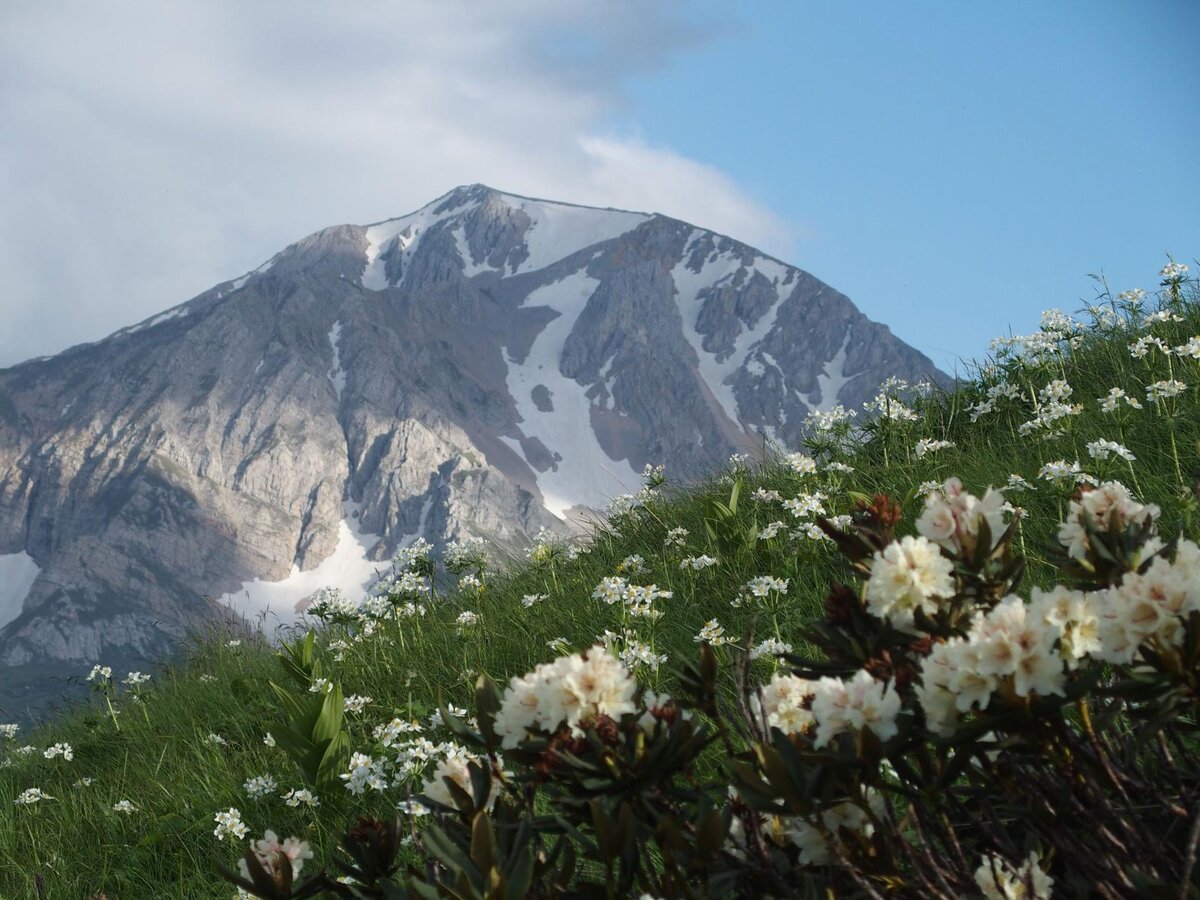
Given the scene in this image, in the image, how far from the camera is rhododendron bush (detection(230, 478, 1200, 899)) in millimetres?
1325

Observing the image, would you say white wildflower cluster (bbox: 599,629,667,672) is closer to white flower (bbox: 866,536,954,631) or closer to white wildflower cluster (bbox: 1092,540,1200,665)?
white flower (bbox: 866,536,954,631)

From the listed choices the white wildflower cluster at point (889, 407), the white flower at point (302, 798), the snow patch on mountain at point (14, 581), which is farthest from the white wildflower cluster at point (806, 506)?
the snow patch on mountain at point (14, 581)

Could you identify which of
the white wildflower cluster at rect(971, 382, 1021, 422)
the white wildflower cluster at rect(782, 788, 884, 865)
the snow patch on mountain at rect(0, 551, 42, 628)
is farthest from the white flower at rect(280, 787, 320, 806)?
the snow patch on mountain at rect(0, 551, 42, 628)

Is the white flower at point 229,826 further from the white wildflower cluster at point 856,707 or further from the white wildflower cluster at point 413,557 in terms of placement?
the white wildflower cluster at point 856,707

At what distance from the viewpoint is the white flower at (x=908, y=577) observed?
1.53 metres

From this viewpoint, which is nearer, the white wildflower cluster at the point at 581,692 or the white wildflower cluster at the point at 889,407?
the white wildflower cluster at the point at 581,692

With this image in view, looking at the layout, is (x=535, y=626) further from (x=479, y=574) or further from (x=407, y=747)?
(x=407, y=747)

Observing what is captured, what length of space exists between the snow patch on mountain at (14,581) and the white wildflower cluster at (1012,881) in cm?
20227

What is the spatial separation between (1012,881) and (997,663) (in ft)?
1.69

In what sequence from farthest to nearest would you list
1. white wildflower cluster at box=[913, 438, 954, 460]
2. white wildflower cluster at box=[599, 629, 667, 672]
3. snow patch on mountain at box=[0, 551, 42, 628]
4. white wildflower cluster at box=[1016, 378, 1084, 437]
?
snow patch on mountain at box=[0, 551, 42, 628], white wildflower cluster at box=[913, 438, 954, 460], white wildflower cluster at box=[1016, 378, 1084, 437], white wildflower cluster at box=[599, 629, 667, 672]

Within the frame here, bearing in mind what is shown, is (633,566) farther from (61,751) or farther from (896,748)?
(896,748)

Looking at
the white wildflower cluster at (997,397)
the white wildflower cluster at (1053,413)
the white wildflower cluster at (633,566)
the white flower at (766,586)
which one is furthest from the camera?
the white wildflower cluster at (997,397)

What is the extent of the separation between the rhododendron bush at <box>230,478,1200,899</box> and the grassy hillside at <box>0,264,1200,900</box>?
1.82m

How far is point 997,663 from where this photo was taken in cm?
126
